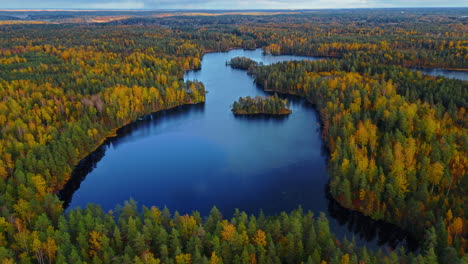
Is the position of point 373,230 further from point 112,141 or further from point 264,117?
point 112,141

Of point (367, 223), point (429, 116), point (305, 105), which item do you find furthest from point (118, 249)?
point (305, 105)

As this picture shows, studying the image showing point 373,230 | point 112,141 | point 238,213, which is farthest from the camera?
point 112,141

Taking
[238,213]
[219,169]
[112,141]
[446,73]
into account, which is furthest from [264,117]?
[446,73]

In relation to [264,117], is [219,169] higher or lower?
lower

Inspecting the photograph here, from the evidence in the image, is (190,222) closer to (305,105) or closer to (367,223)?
(367,223)

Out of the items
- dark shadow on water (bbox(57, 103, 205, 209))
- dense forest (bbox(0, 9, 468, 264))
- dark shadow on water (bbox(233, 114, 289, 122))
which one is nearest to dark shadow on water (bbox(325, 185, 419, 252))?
dense forest (bbox(0, 9, 468, 264))

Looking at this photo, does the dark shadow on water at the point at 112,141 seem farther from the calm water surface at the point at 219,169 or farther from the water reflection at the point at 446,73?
the water reflection at the point at 446,73

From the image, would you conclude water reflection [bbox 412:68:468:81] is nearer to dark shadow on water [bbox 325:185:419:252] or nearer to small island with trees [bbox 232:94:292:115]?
small island with trees [bbox 232:94:292:115]
